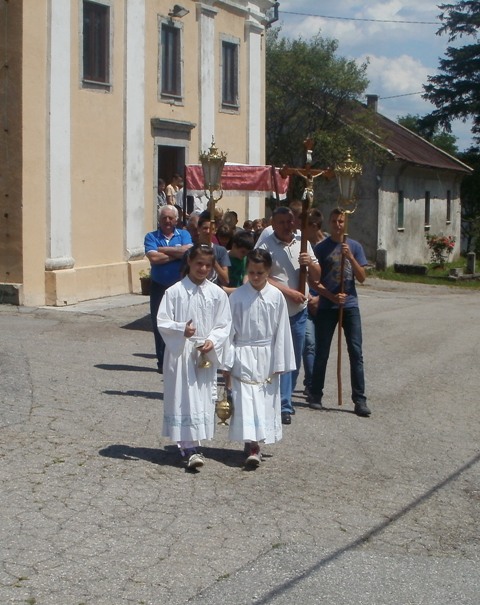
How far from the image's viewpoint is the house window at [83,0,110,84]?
18.4 m

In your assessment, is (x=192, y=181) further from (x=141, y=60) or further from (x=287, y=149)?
(x=287, y=149)

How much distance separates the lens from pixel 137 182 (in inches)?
789

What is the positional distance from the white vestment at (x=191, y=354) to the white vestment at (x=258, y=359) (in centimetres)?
16

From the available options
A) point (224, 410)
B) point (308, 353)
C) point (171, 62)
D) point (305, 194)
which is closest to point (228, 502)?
point (224, 410)

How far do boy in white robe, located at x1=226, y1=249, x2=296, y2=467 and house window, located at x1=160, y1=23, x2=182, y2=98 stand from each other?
14031 millimetres

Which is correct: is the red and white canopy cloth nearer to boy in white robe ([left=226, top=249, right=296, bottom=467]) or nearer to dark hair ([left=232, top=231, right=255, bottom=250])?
dark hair ([left=232, top=231, right=255, bottom=250])

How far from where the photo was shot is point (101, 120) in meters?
18.8

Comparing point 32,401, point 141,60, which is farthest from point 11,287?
point 32,401

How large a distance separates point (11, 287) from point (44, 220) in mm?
1286

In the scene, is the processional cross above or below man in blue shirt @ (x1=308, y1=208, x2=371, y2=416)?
above

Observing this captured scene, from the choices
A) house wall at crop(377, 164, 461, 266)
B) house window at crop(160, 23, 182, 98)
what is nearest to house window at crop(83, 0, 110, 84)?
house window at crop(160, 23, 182, 98)

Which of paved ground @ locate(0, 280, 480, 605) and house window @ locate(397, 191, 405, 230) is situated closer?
paved ground @ locate(0, 280, 480, 605)

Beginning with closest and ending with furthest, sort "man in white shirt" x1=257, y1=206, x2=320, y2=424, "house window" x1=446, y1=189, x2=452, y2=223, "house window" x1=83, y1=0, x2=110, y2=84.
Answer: "man in white shirt" x1=257, y1=206, x2=320, y2=424 < "house window" x1=83, y1=0, x2=110, y2=84 < "house window" x1=446, y1=189, x2=452, y2=223

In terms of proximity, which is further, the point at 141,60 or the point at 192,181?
the point at 141,60
